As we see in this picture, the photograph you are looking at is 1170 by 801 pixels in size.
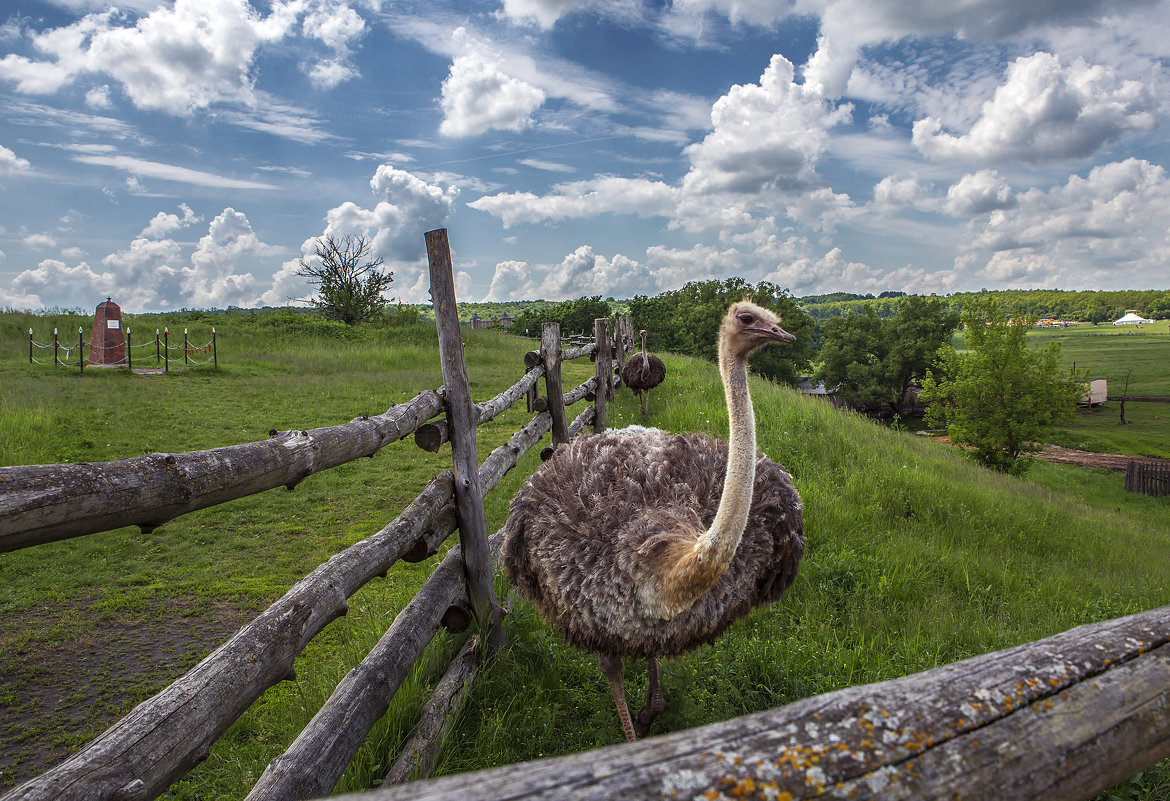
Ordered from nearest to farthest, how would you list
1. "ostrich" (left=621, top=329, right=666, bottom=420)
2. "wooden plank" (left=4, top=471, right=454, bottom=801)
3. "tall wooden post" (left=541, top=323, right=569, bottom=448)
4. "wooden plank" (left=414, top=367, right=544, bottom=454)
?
1. "wooden plank" (left=4, top=471, right=454, bottom=801)
2. "wooden plank" (left=414, top=367, right=544, bottom=454)
3. "tall wooden post" (left=541, top=323, right=569, bottom=448)
4. "ostrich" (left=621, top=329, right=666, bottom=420)

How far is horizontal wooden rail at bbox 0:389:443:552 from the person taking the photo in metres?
1.22

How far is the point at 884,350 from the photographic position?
47.1 metres

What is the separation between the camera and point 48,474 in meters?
1.27

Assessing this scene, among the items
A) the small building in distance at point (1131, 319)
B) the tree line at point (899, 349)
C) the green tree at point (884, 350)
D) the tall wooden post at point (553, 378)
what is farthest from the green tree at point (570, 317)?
the small building in distance at point (1131, 319)

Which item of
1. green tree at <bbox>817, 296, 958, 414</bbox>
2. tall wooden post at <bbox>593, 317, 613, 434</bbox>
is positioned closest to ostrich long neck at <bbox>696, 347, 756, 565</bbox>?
tall wooden post at <bbox>593, 317, 613, 434</bbox>

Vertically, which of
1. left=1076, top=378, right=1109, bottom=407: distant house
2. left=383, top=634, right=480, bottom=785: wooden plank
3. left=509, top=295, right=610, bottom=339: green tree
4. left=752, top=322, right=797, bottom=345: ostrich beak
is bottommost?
left=1076, top=378, right=1109, bottom=407: distant house

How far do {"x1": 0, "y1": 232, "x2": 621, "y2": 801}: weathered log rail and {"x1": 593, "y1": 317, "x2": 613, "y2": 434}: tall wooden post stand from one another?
5.75 m

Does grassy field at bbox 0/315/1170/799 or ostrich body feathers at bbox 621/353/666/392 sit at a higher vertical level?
ostrich body feathers at bbox 621/353/666/392

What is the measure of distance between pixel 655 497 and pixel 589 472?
400 mm

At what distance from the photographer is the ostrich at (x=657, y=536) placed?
2.54m

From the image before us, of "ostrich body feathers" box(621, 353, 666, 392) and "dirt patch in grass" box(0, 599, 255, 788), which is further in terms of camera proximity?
"ostrich body feathers" box(621, 353, 666, 392)

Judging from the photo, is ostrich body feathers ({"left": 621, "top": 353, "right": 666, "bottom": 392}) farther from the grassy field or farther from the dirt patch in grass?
the dirt patch in grass

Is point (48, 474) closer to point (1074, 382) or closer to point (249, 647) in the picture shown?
point (249, 647)

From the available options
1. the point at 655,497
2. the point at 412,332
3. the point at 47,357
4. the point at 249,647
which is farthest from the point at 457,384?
the point at 412,332
